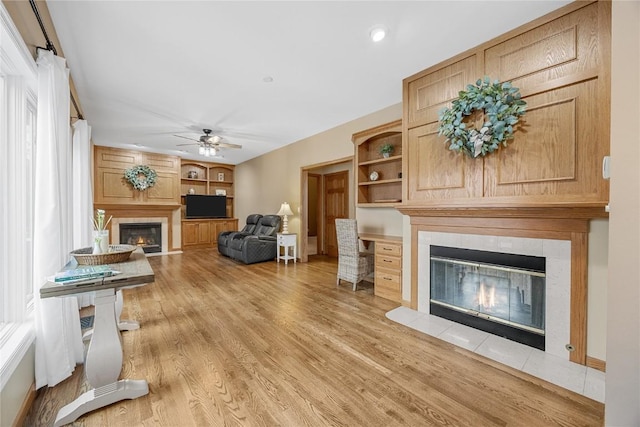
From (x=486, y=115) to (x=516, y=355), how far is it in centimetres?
213

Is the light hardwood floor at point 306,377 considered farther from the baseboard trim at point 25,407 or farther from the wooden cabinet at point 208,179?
the wooden cabinet at point 208,179

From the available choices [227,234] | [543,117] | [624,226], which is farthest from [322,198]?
[624,226]

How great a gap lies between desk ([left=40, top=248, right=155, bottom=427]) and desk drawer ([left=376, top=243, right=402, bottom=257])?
2.84 metres

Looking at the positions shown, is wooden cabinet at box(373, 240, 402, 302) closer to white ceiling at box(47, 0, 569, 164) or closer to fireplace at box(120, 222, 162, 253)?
white ceiling at box(47, 0, 569, 164)

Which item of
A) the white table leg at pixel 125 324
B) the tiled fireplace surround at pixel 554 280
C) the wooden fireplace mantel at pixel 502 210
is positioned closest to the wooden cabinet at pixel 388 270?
the wooden fireplace mantel at pixel 502 210

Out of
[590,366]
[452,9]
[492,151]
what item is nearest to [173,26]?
[452,9]

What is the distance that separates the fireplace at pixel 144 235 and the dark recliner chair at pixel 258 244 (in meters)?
2.43

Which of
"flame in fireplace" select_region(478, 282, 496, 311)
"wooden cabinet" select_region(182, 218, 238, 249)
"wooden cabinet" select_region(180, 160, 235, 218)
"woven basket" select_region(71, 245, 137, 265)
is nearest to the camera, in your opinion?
"woven basket" select_region(71, 245, 137, 265)

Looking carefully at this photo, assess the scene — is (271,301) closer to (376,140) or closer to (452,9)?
(376,140)

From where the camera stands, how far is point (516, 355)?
2.22 metres

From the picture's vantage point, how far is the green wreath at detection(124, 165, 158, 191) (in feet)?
22.5

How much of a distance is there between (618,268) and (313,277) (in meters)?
4.07

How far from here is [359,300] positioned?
3.58m

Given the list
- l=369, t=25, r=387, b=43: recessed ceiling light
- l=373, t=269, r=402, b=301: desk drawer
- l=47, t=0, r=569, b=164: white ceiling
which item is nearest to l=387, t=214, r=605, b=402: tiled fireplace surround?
l=373, t=269, r=402, b=301: desk drawer
